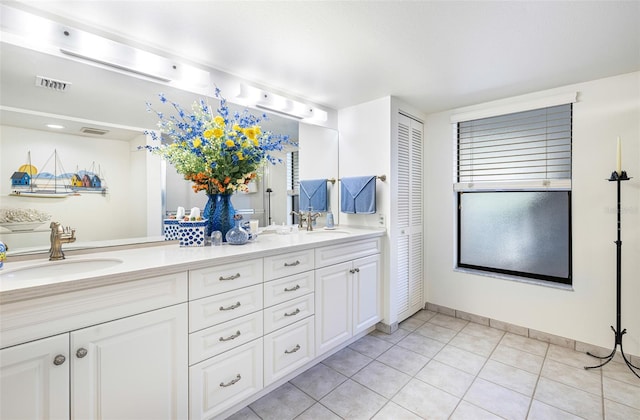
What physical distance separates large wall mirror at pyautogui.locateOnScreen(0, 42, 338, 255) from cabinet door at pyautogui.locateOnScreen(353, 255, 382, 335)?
4.47ft

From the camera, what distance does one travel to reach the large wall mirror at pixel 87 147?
1.38 m

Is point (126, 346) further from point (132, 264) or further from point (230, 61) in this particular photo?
point (230, 61)

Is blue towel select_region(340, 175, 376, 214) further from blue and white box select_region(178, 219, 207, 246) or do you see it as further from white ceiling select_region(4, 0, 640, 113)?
blue and white box select_region(178, 219, 207, 246)

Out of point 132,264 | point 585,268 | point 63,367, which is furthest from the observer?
point 585,268

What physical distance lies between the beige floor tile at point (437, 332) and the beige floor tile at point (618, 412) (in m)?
1.01

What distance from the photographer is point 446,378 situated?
1981 millimetres

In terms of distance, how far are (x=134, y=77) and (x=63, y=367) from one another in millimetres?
1539

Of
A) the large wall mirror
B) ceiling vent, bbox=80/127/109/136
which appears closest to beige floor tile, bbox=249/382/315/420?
the large wall mirror

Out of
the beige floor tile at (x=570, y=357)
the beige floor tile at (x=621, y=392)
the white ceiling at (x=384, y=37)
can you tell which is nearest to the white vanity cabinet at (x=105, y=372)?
the white ceiling at (x=384, y=37)

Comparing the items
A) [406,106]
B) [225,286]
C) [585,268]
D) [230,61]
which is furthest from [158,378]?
[585,268]

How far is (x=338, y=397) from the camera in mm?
1796

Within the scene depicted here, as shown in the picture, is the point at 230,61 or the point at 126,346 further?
the point at 230,61

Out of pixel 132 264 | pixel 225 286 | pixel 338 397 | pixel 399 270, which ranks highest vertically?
pixel 132 264

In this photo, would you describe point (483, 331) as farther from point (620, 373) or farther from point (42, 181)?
point (42, 181)
